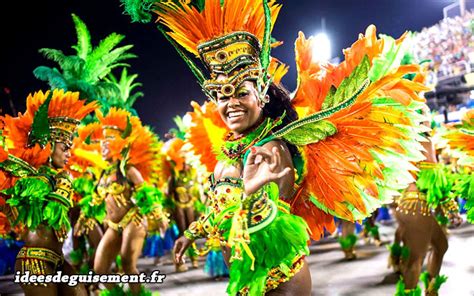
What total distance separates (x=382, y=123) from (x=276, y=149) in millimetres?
566

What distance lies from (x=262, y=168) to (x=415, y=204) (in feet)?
9.87

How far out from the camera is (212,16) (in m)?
2.32

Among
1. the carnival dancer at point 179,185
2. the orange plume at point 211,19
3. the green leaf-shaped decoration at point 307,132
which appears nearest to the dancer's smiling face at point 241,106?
the green leaf-shaped decoration at point 307,132

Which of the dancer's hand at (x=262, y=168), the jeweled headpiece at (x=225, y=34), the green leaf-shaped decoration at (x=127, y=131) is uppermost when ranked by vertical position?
the green leaf-shaped decoration at (x=127, y=131)

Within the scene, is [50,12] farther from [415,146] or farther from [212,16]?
[415,146]

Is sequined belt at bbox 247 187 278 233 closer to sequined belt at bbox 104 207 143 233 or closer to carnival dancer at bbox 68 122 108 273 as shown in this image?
sequined belt at bbox 104 207 143 233

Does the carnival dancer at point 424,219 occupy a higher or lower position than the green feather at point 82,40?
lower

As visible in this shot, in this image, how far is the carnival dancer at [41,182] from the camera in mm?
3594

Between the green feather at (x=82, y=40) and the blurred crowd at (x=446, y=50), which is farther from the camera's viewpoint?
the blurred crowd at (x=446, y=50)

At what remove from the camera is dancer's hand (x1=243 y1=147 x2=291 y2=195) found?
2156 millimetres

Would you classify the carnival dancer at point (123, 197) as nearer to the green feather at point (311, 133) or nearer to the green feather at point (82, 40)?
the green feather at point (82, 40)

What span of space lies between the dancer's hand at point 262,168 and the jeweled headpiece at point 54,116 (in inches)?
90.5

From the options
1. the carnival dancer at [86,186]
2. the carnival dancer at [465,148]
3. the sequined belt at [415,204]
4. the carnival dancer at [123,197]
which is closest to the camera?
the carnival dancer at [465,148]

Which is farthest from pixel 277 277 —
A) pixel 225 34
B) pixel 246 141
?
pixel 225 34
